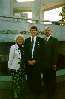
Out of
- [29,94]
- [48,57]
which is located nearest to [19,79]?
[29,94]

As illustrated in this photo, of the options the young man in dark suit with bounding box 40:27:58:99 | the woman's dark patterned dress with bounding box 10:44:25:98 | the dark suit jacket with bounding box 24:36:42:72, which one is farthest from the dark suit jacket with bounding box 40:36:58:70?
the woman's dark patterned dress with bounding box 10:44:25:98

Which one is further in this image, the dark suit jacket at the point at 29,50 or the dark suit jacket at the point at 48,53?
the dark suit jacket at the point at 48,53

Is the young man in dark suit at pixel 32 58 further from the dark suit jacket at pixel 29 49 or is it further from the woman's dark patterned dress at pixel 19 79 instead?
the woman's dark patterned dress at pixel 19 79

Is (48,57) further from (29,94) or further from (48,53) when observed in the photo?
(29,94)

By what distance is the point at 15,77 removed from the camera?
526 centimetres

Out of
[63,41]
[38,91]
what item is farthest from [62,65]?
[38,91]

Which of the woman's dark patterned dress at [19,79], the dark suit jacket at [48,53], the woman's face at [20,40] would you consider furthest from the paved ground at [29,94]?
the woman's face at [20,40]

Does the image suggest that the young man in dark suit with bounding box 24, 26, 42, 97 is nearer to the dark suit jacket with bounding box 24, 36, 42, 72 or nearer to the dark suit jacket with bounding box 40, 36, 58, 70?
the dark suit jacket with bounding box 24, 36, 42, 72

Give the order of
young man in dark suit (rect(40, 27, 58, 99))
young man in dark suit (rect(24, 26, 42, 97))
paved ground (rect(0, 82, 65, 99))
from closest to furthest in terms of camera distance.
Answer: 1. young man in dark suit (rect(24, 26, 42, 97))
2. young man in dark suit (rect(40, 27, 58, 99))
3. paved ground (rect(0, 82, 65, 99))

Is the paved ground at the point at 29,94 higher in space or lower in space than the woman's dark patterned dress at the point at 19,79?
lower

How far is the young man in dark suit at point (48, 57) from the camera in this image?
5104 millimetres

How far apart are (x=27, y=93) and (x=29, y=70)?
602 millimetres

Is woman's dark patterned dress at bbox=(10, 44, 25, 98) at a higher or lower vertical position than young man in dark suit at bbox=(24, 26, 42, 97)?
lower

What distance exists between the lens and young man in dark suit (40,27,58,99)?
16.7 feet
